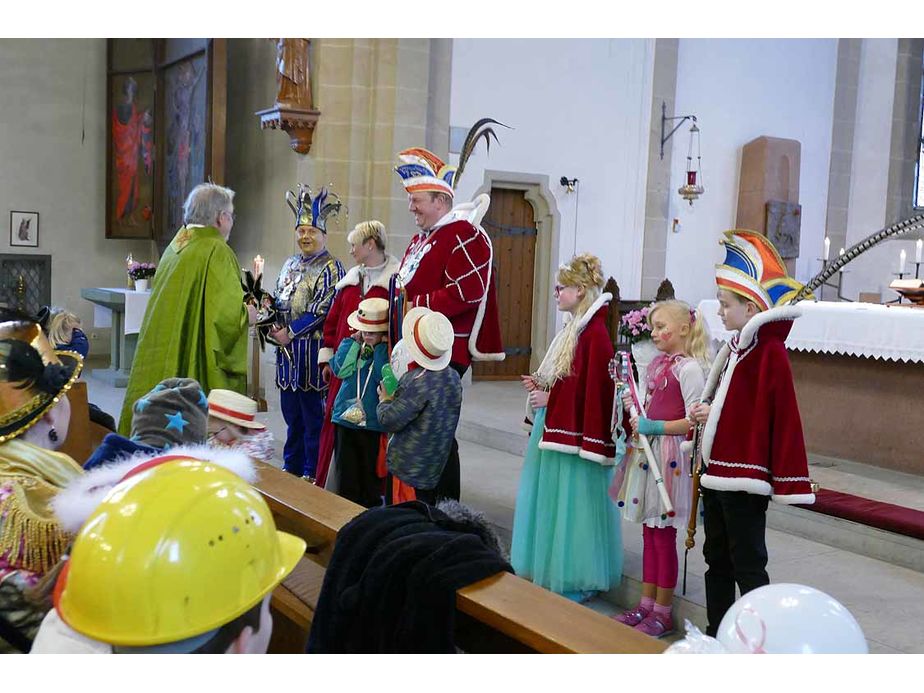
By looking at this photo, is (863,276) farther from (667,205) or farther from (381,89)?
(381,89)

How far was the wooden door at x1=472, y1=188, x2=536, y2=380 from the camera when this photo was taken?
31.7ft

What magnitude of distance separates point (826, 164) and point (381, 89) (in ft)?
19.9

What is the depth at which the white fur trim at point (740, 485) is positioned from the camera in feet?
9.81

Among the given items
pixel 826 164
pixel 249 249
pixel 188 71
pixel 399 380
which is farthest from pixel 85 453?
pixel 826 164

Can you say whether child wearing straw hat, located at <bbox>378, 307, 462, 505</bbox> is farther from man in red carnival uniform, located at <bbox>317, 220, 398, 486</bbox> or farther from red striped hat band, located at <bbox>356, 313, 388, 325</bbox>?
man in red carnival uniform, located at <bbox>317, 220, 398, 486</bbox>

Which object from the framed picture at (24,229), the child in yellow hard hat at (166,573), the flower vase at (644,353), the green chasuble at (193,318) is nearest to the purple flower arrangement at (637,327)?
the flower vase at (644,353)

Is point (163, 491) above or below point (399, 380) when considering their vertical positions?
above

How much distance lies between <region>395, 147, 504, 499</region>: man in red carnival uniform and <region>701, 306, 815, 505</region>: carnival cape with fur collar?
5.03 ft

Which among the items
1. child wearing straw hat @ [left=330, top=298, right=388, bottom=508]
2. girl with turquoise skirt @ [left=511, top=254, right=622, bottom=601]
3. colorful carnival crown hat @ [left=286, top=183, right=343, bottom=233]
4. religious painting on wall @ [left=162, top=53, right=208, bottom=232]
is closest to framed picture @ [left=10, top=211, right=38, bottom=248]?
religious painting on wall @ [left=162, top=53, right=208, bottom=232]

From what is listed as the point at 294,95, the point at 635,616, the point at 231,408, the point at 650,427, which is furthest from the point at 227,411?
the point at 294,95

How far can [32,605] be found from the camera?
1.77 m

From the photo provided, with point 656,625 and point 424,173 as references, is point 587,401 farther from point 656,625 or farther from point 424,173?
point 424,173

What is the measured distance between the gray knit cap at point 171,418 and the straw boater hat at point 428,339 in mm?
1440

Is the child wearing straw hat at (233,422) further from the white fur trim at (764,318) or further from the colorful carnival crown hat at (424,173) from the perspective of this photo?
the colorful carnival crown hat at (424,173)
